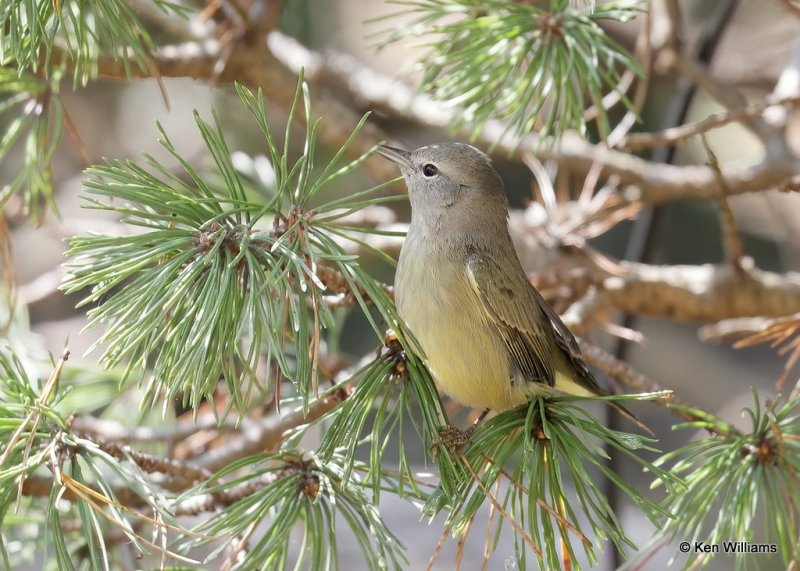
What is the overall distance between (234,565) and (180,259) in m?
0.40

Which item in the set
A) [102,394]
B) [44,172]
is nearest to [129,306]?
[44,172]

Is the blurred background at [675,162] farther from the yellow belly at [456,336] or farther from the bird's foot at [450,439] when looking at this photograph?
the bird's foot at [450,439]

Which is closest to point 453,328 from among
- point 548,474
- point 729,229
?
point 548,474

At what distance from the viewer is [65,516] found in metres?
1.60

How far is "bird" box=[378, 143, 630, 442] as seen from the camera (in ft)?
4.83

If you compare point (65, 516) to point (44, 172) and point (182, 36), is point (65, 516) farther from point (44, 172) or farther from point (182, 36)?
point (182, 36)

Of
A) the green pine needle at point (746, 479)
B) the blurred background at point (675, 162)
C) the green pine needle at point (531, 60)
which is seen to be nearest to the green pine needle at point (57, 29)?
the green pine needle at point (531, 60)

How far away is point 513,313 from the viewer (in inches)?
60.6

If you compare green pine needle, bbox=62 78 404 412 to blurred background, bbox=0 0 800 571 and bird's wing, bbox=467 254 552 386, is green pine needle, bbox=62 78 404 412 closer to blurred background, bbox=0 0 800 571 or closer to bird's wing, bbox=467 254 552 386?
bird's wing, bbox=467 254 552 386

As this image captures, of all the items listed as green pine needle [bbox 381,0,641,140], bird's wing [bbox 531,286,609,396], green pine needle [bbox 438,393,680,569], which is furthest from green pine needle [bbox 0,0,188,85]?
bird's wing [bbox 531,286,609,396]

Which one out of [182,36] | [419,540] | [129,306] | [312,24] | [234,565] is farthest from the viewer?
[312,24]

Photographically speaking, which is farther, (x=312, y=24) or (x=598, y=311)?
(x=312, y=24)

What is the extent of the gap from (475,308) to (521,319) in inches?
3.7

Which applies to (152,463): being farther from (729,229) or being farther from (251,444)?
(729,229)
